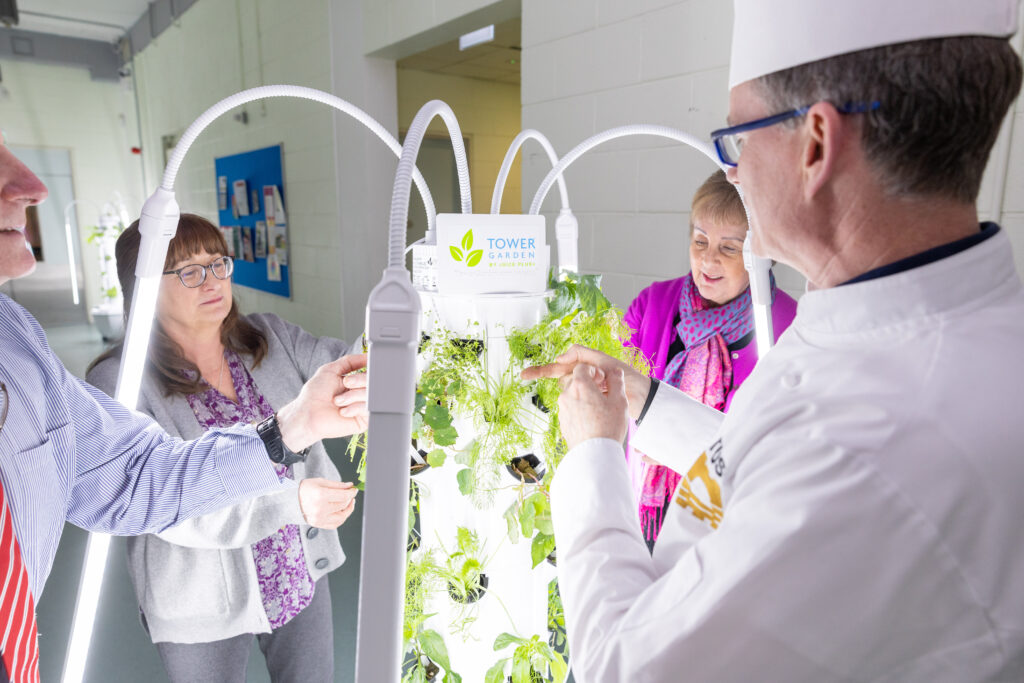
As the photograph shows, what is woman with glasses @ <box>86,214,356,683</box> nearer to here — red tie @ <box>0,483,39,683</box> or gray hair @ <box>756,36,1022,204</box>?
red tie @ <box>0,483,39,683</box>

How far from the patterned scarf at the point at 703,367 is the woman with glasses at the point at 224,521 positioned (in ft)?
2.78

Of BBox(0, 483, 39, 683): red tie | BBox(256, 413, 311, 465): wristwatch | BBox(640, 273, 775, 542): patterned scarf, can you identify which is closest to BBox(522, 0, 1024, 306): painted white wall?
BBox(640, 273, 775, 542): patterned scarf

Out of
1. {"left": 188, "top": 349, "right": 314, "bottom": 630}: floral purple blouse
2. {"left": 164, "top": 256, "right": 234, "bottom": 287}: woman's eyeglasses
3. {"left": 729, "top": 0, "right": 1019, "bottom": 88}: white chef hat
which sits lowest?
{"left": 188, "top": 349, "right": 314, "bottom": 630}: floral purple blouse

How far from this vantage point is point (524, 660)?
95 cm

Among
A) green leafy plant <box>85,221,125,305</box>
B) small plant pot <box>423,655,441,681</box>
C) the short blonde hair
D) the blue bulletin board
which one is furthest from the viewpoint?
green leafy plant <box>85,221,125,305</box>

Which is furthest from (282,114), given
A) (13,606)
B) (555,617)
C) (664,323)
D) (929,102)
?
(929,102)

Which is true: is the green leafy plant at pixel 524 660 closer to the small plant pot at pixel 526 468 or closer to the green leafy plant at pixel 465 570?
the green leafy plant at pixel 465 570

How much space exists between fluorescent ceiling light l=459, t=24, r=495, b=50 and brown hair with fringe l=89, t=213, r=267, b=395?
2860 mm

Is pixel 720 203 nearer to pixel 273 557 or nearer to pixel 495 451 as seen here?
pixel 495 451

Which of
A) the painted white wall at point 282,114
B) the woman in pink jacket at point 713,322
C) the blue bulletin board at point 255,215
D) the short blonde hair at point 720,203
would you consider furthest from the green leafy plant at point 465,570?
the blue bulletin board at point 255,215

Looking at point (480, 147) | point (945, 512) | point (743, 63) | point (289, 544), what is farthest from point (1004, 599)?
point (480, 147)

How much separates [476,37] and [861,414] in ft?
14.7

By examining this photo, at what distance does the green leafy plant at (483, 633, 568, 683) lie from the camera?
946 mm

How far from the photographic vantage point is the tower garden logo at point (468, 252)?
918 millimetres
